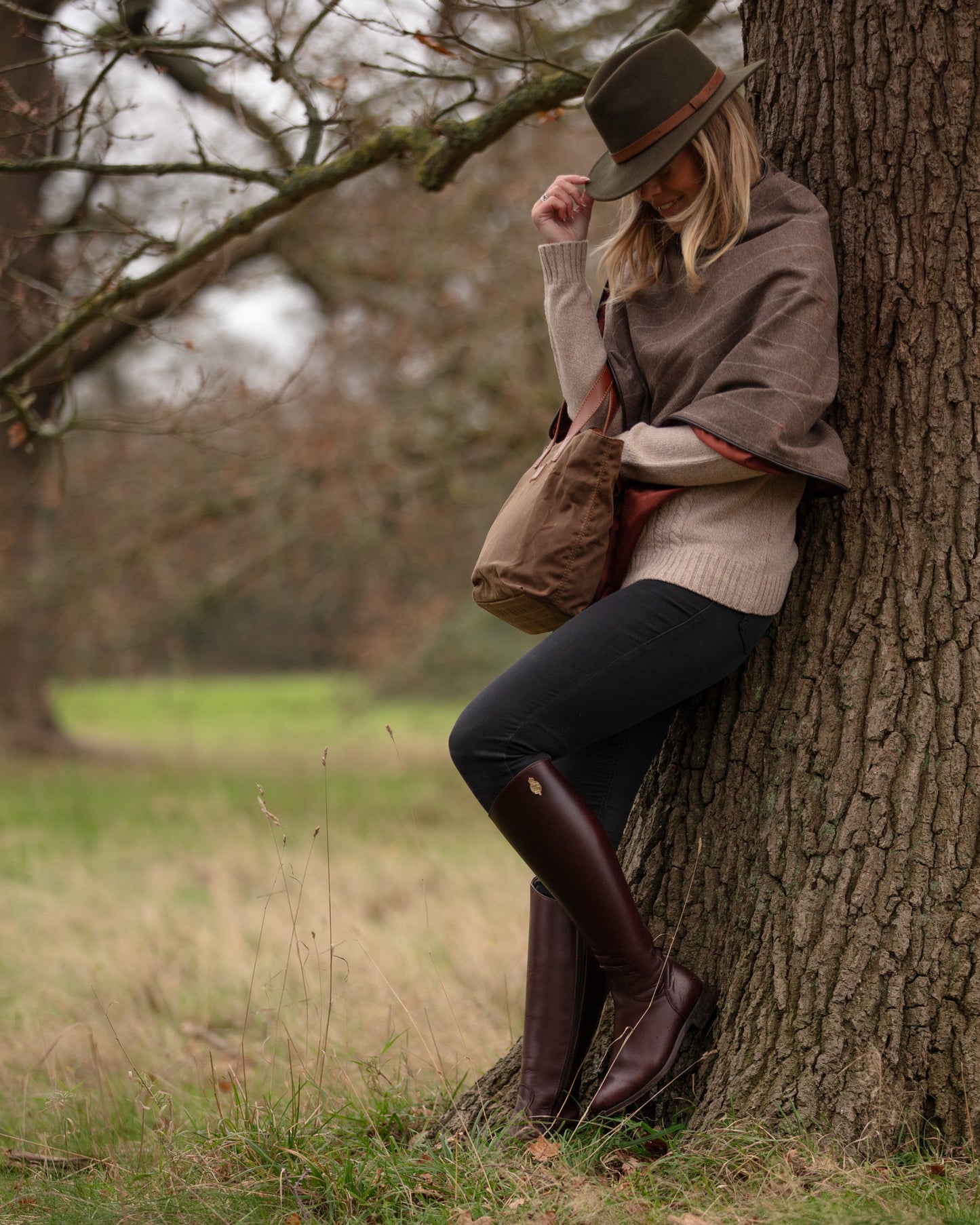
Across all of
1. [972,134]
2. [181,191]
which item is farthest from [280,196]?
[181,191]

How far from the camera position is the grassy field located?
192 cm

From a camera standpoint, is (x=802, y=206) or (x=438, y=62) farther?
(x=438, y=62)

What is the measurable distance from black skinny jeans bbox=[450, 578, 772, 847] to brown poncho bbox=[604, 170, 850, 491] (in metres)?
0.31

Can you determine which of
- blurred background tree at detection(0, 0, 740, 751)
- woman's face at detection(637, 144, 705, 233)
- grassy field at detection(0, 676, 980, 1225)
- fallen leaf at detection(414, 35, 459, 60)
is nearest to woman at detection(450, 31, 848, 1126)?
woman's face at detection(637, 144, 705, 233)

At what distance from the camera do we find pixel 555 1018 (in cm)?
215

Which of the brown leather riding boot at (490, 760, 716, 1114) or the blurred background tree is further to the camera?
the blurred background tree

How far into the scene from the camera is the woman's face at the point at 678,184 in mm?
2125

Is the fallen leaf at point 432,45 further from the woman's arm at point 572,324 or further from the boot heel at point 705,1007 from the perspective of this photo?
the boot heel at point 705,1007

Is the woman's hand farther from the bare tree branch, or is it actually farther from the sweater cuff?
the bare tree branch

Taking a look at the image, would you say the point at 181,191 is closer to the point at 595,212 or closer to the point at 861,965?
the point at 595,212

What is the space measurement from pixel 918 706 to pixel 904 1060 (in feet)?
2.01

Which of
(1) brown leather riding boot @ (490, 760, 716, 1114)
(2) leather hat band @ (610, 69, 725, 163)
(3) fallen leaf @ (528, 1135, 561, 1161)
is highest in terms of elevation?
(2) leather hat band @ (610, 69, 725, 163)

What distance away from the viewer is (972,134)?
6.88 ft

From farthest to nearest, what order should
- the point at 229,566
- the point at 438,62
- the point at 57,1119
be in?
the point at 229,566, the point at 438,62, the point at 57,1119
